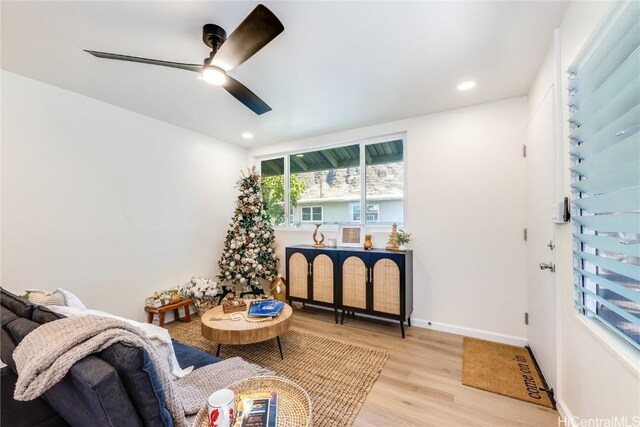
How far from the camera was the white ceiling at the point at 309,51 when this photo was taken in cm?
163

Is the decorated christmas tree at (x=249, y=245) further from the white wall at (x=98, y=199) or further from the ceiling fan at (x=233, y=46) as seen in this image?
the ceiling fan at (x=233, y=46)

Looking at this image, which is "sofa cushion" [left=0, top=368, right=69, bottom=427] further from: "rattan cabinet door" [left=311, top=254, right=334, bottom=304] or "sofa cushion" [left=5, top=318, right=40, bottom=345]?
"rattan cabinet door" [left=311, top=254, right=334, bottom=304]

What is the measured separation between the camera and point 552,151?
1.86 m

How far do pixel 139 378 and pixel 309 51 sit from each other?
2205mm

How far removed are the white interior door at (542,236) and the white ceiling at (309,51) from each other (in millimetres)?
559

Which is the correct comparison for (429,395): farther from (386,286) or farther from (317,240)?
(317,240)

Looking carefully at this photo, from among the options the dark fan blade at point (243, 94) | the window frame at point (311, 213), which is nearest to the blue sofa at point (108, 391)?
the dark fan blade at point (243, 94)

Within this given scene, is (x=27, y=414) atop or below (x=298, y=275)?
below

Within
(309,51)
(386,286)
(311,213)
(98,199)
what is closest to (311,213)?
(311,213)

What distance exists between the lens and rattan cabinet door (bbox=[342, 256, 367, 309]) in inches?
123

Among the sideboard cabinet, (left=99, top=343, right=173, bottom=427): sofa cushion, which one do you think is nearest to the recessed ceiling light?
the sideboard cabinet

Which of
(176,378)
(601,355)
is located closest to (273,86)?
(176,378)

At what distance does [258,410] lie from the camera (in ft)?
3.37

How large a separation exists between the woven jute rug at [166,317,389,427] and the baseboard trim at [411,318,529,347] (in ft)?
3.01
